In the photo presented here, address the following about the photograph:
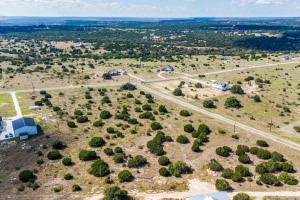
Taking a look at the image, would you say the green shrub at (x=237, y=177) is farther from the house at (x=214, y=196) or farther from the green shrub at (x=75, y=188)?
the green shrub at (x=75, y=188)

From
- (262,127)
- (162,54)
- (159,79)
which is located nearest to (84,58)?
(162,54)

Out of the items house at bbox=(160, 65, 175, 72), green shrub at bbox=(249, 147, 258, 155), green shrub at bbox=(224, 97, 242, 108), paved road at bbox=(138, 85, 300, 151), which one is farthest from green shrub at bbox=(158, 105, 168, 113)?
house at bbox=(160, 65, 175, 72)

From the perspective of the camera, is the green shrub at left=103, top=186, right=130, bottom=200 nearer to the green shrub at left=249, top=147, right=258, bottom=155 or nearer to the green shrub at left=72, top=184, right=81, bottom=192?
the green shrub at left=72, top=184, right=81, bottom=192

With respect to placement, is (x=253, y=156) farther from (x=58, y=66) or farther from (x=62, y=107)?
(x=58, y=66)

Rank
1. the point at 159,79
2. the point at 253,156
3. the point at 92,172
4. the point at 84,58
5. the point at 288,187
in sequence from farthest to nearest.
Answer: the point at 84,58, the point at 159,79, the point at 253,156, the point at 92,172, the point at 288,187

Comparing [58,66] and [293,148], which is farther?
[58,66]

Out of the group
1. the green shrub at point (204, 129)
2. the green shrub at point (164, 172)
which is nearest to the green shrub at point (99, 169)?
the green shrub at point (164, 172)
